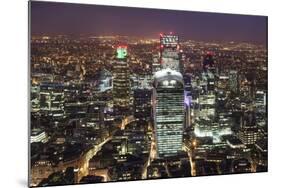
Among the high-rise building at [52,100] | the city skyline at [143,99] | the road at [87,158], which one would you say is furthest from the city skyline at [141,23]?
the road at [87,158]

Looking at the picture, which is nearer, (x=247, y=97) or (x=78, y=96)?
(x=78, y=96)

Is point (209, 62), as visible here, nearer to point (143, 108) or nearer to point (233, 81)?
point (233, 81)

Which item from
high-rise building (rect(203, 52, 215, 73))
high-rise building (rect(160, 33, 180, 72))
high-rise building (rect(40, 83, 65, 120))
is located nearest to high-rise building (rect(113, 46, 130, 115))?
high-rise building (rect(160, 33, 180, 72))

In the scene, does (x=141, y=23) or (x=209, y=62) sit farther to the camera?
(x=209, y=62)

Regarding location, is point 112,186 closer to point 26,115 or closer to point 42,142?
point 42,142

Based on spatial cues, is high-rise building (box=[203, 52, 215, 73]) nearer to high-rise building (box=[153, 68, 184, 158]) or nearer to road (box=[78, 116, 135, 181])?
high-rise building (box=[153, 68, 184, 158])

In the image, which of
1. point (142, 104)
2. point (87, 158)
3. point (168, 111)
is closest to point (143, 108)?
point (142, 104)

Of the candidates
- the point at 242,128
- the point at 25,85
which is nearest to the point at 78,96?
the point at 25,85

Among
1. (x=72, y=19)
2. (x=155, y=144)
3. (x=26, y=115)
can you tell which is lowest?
(x=155, y=144)
